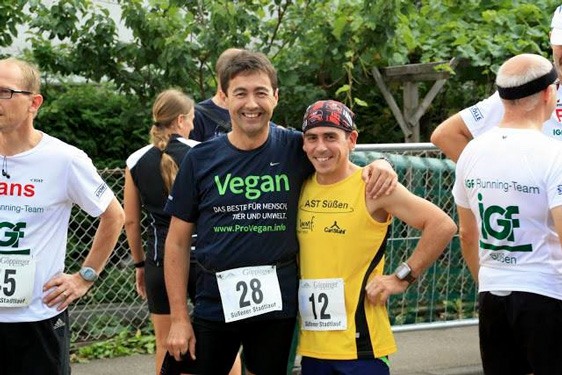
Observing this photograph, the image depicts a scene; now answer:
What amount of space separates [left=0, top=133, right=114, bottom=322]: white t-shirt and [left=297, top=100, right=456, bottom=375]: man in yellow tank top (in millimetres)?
1022

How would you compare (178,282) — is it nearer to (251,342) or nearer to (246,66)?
(251,342)

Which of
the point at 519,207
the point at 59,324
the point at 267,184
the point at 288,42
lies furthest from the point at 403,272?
the point at 288,42

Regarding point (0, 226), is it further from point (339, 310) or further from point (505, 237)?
point (505, 237)

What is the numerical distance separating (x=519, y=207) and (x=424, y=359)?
3.56 metres

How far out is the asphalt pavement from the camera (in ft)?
24.1

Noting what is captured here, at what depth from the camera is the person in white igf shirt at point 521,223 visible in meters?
4.33

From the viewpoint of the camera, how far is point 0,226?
4.48 m

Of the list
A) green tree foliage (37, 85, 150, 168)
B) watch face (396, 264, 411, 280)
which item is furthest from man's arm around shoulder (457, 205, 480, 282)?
green tree foliage (37, 85, 150, 168)

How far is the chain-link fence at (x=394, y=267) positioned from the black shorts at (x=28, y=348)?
2.76 meters

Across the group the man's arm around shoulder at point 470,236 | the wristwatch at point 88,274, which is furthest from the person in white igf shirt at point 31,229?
the man's arm around shoulder at point 470,236

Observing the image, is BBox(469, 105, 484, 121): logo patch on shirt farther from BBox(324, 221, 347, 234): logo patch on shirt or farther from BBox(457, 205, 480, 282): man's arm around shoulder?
BBox(324, 221, 347, 234): logo patch on shirt

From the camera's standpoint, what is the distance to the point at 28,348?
4.52m

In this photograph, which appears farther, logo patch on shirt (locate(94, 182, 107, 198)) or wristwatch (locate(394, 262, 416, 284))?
logo patch on shirt (locate(94, 182, 107, 198))

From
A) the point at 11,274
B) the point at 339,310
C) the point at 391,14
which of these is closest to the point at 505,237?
the point at 339,310
